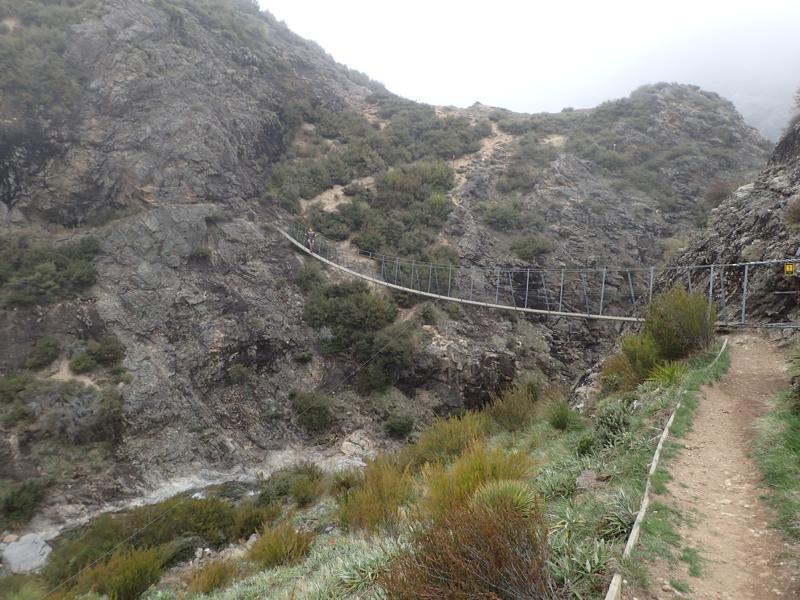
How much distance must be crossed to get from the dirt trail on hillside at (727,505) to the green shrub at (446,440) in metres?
3.38

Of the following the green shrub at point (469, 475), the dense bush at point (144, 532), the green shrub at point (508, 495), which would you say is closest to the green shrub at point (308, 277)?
the dense bush at point (144, 532)

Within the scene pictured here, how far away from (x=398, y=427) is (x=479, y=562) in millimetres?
11193

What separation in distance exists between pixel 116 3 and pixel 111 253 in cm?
1473

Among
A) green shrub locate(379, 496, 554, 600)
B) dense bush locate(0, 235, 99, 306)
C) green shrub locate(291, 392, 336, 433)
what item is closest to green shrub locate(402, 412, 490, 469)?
green shrub locate(379, 496, 554, 600)

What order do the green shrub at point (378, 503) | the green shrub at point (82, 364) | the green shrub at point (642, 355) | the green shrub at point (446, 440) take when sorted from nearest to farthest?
1. the green shrub at point (378, 503)
2. the green shrub at point (642, 355)
3. the green shrub at point (446, 440)
4. the green shrub at point (82, 364)

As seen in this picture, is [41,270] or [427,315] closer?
[41,270]

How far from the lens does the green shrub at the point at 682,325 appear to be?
6766 mm

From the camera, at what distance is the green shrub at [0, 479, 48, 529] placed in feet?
27.3

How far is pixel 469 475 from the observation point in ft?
12.5

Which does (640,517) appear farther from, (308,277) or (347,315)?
(308,277)

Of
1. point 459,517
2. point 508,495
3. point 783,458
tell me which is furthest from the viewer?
point 783,458

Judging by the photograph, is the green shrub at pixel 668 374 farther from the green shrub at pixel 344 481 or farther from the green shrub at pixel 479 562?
the green shrub at pixel 344 481

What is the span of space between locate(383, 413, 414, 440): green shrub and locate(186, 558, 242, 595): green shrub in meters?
7.97

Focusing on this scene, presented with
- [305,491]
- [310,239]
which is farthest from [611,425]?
[310,239]
